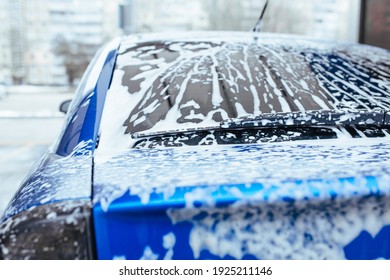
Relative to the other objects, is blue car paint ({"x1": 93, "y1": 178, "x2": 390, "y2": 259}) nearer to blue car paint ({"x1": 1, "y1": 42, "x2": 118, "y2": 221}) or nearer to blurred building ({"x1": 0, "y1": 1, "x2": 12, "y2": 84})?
blue car paint ({"x1": 1, "y1": 42, "x2": 118, "y2": 221})

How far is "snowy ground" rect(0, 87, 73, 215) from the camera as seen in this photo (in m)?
5.16

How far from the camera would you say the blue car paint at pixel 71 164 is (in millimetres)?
828

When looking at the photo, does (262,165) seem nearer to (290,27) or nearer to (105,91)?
(105,91)

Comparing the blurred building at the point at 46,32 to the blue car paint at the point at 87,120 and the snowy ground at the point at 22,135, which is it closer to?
the snowy ground at the point at 22,135

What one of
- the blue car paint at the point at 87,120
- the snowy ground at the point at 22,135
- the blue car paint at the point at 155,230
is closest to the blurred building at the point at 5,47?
the snowy ground at the point at 22,135

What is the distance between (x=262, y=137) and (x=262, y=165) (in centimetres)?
23

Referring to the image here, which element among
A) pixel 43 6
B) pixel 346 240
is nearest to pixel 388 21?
pixel 346 240

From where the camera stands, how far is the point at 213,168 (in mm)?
868

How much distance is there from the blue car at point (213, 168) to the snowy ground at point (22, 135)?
149cm

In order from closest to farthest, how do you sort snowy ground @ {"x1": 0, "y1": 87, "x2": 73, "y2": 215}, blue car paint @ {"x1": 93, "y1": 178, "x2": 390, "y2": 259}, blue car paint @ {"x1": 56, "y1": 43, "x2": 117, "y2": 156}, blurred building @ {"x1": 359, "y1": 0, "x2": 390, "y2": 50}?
blue car paint @ {"x1": 93, "y1": 178, "x2": 390, "y2": 259}
blue car paint @ {"x1": 56, "y1": 43, "x2": 117, "y2": 156}
snowy ground @ {"x1": 0, "y1": 87, "x2": 73, "y2": 215}
blurred building @ {"x1": 359, "y1": 0, "x2": 390, "y2": 50}

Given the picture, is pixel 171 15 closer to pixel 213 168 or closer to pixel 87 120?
pixel 87 120

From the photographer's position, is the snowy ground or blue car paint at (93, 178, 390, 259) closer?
blue car paint at (93, 178, 390, 259)

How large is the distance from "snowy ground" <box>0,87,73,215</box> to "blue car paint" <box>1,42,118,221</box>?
1344mm

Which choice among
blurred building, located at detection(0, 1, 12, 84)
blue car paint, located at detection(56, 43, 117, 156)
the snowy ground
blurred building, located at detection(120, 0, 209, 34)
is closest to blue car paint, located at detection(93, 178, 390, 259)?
blue car paint, located at detection(56, 43, 117, 156)
